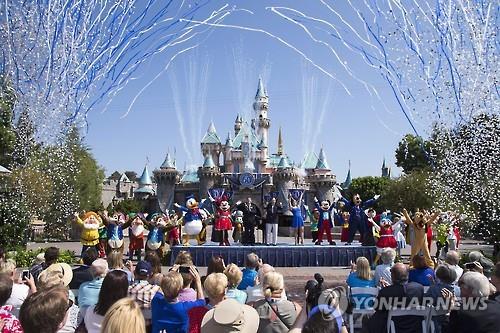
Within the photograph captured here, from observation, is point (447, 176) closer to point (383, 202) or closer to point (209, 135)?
point (383, 202)

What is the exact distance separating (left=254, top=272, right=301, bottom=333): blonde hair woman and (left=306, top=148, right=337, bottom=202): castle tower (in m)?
77.6

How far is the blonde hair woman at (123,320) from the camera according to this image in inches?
122

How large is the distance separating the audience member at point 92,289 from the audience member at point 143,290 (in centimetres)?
40

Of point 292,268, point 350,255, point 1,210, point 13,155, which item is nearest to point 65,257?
point 1,210

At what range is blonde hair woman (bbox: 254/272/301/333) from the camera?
4672 millimetres

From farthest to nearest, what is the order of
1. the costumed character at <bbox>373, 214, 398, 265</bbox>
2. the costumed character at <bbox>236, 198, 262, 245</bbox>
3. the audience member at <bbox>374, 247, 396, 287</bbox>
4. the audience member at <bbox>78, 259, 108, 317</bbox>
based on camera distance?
the costumed character at <bbox>236, 198, 262, 245</bbox>
the costumed character at <bbox>373, 214, 398, 265</bbox>
the audience member at <bbox>374, 247, 396, 287</bbox>
the audience member at <bbox>78, 259, 108, 317</bbox>

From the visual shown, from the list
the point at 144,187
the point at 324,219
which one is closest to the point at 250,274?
the point at 324,219

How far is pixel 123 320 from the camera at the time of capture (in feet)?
10.2

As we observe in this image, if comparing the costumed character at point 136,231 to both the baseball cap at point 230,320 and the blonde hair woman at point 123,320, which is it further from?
the blonde hair woman at point 123,320

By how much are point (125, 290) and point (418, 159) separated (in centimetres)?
6341

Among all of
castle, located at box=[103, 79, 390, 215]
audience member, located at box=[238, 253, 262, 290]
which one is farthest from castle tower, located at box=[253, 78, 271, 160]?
audience member, located at box=[238, 253, 262, 290]

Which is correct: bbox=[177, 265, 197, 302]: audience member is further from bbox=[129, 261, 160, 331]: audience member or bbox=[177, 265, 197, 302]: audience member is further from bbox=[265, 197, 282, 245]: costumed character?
bbox=[265, 197, 282, 245]: costumed character

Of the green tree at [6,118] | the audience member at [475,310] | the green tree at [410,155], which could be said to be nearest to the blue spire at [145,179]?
the green tree at [410,155]

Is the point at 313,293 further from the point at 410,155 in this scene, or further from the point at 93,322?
the point at 410,155
